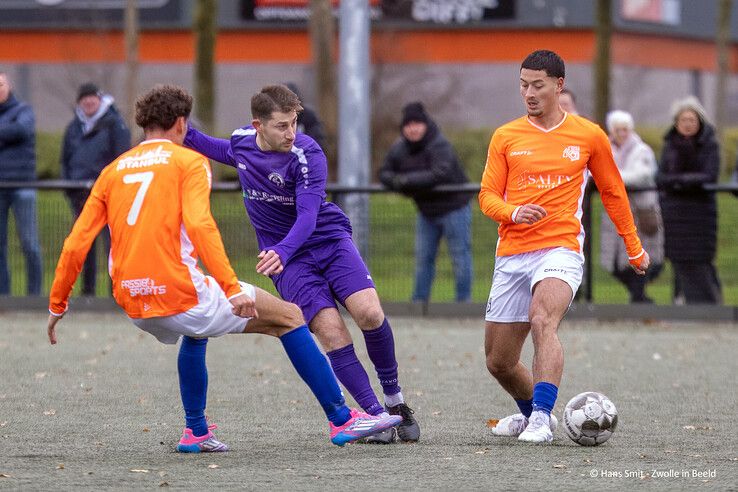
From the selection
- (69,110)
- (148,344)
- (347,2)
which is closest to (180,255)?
(148,344)

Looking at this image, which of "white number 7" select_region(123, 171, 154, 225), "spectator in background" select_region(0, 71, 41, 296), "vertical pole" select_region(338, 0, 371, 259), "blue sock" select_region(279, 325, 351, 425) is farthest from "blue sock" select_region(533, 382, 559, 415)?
"vertical pole" select_region(338, 0, 371, 259)

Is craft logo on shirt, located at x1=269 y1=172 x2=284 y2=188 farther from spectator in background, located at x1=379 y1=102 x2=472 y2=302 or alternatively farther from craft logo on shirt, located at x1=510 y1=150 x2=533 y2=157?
spectator in background, located at x1=379 y1=102 x2=472 y2=302

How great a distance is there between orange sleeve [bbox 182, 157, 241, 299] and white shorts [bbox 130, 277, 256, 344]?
0.74 ft

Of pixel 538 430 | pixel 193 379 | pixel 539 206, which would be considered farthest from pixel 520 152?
pixel 193 379

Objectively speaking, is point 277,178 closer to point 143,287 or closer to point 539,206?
point 143,287

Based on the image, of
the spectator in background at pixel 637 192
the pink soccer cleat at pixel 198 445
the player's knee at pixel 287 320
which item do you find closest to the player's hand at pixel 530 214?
the player's knee at pixel 287 320

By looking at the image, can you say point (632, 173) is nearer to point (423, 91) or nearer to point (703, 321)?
point (703, 321)

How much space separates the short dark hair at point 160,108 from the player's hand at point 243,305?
936mm

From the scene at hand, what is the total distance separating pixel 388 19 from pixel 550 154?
27967 millimetres

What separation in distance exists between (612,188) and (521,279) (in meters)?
0.67

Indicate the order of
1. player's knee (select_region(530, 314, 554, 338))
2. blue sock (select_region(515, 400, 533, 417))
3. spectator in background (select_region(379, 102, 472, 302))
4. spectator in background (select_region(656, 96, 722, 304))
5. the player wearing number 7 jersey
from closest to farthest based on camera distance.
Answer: the player wearing number 7 jersey
player's knee (select_region(530, 314, 554, 338))
blue sock (select_region(515, 400, 533, 417))
spectator in background (select_region(656, 96, 722, 304))
spectator in background (select_region(379, 102, 472, 302))

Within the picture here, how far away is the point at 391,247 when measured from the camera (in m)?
16.0

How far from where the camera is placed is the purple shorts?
312 inches

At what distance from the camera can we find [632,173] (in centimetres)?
1518
